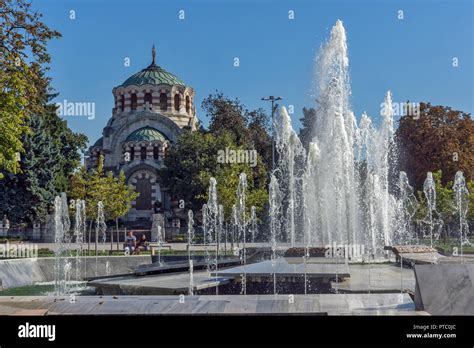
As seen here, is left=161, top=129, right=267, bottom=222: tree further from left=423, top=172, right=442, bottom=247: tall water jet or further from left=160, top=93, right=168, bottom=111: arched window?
left=423, top=172, right=442, bottom=247: tall water jet

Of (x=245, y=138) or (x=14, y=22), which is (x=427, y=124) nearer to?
(x=245, y=138)

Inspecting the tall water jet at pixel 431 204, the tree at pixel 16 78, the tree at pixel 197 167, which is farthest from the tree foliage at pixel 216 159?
the tree at pixel 16 78

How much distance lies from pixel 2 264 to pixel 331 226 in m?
11.4

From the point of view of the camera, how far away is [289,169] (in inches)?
1284

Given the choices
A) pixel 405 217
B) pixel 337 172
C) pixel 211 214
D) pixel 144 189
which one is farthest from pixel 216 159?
pixel 337 172

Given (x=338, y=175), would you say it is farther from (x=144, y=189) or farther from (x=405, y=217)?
Result: (x=144, y=189)

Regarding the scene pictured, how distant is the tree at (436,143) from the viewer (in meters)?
41.9

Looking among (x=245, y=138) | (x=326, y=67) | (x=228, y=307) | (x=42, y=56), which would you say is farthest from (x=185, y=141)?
(x=228, y=307)

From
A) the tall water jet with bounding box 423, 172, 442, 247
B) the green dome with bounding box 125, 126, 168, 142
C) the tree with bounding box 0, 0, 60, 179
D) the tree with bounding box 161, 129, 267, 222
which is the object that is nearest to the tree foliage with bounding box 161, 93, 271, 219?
the tree with bounding box 161, 129, 267, 222

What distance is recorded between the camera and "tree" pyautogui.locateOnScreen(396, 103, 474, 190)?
41.9m

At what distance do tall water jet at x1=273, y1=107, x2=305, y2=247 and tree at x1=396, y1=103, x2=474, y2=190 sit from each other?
329 inches

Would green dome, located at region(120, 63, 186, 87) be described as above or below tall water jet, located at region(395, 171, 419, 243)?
above

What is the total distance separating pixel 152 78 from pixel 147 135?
6575 millimetres

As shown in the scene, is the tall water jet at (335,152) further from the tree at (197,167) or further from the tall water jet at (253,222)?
the tree at (197,167)
